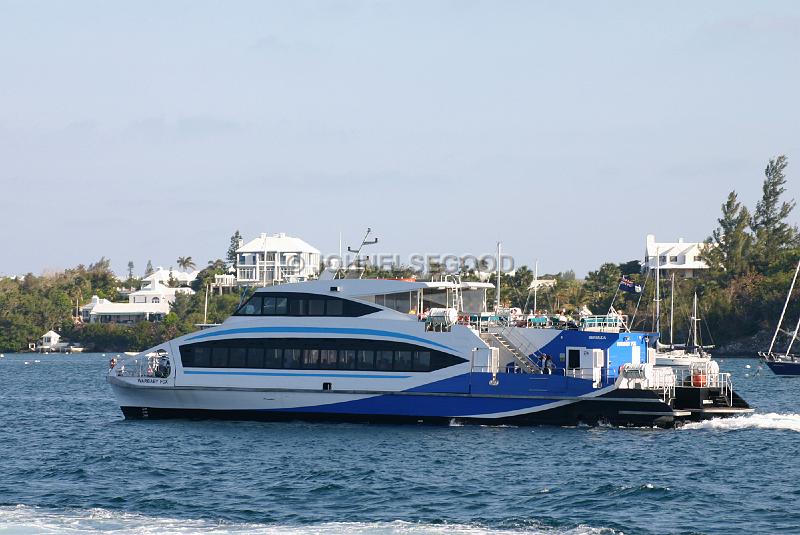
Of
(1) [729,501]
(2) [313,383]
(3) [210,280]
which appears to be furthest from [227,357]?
(3) [210,280]

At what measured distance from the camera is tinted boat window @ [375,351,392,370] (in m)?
35.7

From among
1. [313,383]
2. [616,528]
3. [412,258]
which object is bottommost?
[616,528]

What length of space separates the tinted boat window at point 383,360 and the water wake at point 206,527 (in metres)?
13.6

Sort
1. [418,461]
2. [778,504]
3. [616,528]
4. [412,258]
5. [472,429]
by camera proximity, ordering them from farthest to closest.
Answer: [412,258], [472,429], [418,461], [778,504], [616,528]

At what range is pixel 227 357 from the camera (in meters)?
36.7

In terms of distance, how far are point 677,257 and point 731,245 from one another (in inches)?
446

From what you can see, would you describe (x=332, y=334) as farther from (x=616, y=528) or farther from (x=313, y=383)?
(x=616, y=528)

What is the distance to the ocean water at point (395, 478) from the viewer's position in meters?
22.4

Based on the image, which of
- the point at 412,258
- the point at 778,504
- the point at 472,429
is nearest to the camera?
the point at 778,504

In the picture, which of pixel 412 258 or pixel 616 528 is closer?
pixel 616 528

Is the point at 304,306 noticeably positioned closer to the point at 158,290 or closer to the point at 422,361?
the point at 422,361

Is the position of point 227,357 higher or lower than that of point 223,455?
higher

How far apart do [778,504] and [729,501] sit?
0.95m

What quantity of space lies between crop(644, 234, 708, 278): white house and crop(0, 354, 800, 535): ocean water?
79272mm
